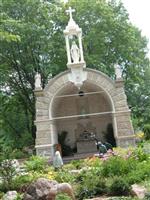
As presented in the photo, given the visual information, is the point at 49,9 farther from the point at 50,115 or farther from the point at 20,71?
the point at 50,115

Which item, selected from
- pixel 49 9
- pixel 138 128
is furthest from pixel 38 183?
pixel 138 128

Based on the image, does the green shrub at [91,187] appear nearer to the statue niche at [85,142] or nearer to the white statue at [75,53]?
the white statue at [75,53]

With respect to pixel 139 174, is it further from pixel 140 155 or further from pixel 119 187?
pixel 140 155

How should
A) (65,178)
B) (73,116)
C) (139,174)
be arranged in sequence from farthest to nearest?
(73,116)
(65,178)
(139,174)

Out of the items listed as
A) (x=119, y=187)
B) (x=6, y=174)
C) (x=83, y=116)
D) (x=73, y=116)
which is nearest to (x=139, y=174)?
(x=119, y=187)

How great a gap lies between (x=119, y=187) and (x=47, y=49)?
1937 cm

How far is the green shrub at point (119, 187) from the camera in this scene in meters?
10.2

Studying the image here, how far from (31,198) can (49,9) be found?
2293cm

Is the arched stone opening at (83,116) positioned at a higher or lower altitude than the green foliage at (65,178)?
higher

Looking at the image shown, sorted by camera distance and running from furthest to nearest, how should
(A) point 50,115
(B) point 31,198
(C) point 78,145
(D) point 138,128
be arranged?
1. (D) point 138,128
2. (C) point 78,145
3. (A) point 50,115
4. (B) point 31,198

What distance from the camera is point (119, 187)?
1025cm

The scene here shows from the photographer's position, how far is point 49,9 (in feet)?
98.5

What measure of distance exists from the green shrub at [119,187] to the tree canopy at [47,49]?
706 inches

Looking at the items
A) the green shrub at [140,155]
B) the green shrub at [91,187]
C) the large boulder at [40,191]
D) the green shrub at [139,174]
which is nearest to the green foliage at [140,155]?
the green shrub at [140,155]
